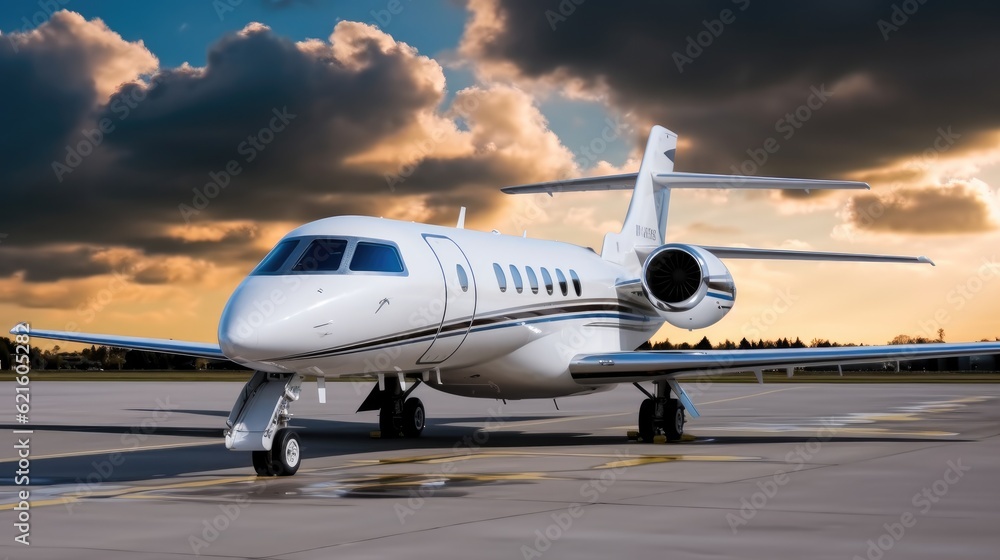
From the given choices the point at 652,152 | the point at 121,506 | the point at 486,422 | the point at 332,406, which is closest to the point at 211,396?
the point at 332,406

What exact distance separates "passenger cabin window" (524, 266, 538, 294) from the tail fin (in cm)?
456

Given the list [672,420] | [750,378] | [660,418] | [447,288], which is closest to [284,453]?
[447,288]

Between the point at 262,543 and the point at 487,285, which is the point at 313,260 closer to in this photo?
the point at 487,285

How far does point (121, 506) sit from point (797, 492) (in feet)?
20.0

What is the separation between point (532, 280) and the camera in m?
18.3

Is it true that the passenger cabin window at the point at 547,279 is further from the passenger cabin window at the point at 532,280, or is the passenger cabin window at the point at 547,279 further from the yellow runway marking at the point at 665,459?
the yellow runway marking at the point at 665,459

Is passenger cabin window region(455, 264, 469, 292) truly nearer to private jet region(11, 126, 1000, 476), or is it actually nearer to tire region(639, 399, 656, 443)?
private jet region(11, 126, 1000, 476)

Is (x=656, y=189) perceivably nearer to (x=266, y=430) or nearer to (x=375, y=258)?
(x=375, y=258)

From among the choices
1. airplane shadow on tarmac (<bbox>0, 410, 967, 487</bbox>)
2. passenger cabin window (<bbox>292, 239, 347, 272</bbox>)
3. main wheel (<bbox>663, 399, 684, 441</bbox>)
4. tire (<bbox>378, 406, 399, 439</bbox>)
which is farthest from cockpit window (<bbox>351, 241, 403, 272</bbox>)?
main wheel (<bbox>663, 399, 684, 441</bbox>)

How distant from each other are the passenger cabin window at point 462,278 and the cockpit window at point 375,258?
1459 mm

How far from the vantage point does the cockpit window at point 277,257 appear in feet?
44.2

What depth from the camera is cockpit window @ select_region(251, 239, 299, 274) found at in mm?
13477

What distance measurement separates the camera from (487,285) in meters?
16.6

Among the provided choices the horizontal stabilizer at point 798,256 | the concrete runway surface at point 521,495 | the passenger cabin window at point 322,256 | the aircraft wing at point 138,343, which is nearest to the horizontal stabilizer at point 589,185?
the horizontal stabilizer at point 798,256
